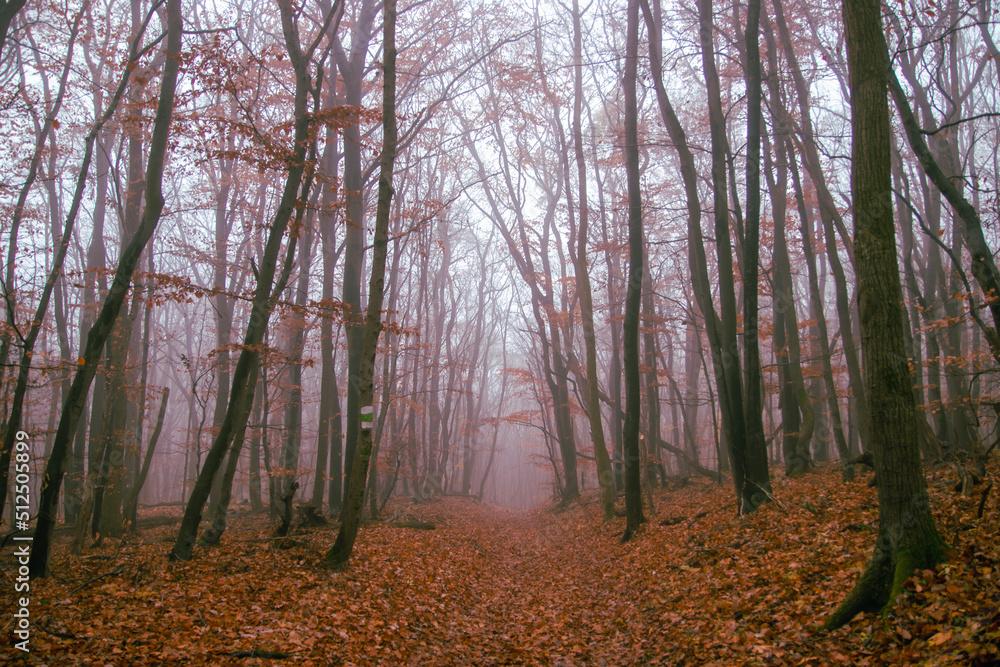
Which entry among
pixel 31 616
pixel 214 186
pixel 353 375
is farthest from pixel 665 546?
pixel 214 186

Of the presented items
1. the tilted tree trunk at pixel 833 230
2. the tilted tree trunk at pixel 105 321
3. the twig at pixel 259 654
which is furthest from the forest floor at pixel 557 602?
the tilted tree trunk at pixel 833 230

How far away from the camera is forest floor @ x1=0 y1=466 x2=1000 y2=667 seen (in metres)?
3.53

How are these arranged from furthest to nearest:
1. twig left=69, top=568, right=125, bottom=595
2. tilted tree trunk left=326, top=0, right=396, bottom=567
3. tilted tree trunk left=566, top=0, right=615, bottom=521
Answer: tilted tree trunk left=566, top=0, right=615, bottom=521
tilted tree trunk left=326, top=0, right=396, bottom=567
twig left=69, top=568, right=125, bottom=595

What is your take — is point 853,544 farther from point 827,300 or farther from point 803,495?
point 827,300

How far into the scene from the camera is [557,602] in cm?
664

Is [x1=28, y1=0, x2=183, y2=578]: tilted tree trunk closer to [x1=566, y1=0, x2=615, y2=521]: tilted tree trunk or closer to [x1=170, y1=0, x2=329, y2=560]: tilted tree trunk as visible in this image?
[x1=170, y1=0, x2=329, y2=560]: tilted tree trunk

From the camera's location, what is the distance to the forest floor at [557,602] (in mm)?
3527

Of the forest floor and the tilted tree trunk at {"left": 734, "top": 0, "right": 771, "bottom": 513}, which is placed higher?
the tilted tree trunk at {"left": 734, "top": 0, "right": 771, "bottom": 513}

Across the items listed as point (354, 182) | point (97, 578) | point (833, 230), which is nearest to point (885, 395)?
point (97, 578)

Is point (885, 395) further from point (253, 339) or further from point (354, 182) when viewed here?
point (354, 182)

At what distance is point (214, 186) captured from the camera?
15.4m

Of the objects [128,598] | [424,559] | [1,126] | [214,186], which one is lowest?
[424,559]

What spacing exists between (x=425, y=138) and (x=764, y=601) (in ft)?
49.5

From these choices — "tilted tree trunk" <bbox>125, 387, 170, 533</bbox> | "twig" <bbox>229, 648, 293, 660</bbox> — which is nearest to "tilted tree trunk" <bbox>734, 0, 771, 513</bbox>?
"twig" <bbox>229, 648, 293, 660</bbox>
